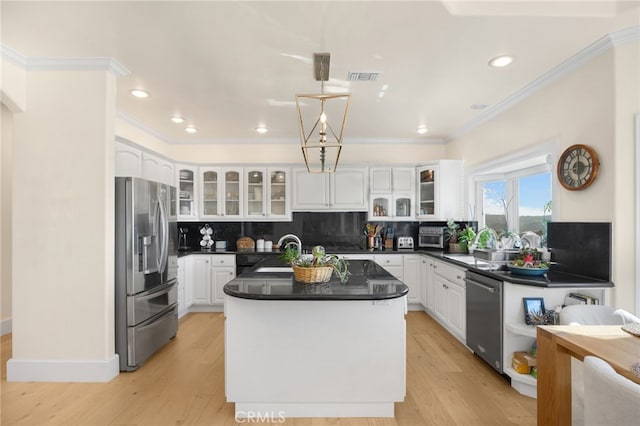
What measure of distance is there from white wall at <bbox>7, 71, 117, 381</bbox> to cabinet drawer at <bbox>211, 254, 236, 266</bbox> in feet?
6.48

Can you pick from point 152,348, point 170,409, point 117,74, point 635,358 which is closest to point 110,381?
point 152,348

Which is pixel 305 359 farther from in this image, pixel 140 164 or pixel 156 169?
pixel 156 169

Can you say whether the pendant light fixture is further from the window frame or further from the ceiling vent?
the window frame

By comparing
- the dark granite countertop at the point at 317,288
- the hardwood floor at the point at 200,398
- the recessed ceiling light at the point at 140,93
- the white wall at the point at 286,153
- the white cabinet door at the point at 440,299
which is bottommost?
the hardwood floor at the point at 200,398

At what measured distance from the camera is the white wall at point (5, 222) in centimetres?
394

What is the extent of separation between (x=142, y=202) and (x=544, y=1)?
3.51 meters

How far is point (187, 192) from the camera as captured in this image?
16.3ft

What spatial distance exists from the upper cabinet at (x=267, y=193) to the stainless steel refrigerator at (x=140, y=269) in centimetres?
172

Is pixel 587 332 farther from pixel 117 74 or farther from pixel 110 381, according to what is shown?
pixel 117 74

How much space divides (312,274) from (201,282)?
2987 mm

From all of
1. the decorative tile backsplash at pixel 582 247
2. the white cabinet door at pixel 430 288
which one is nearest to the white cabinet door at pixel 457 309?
the white cabinet door at pixel 430 288

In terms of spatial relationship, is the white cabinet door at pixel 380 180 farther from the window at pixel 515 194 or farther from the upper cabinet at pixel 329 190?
the window at pixel 515 194

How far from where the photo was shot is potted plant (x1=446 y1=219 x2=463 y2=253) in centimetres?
455

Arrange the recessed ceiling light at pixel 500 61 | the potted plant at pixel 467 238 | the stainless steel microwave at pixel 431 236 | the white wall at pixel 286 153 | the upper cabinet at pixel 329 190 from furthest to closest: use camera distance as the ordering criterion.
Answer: the white wall at pixel 286 153
the upper cabinet at pixel 329 190
the stainless steel microwave at pixel 431 236
the potted plant at pixel 467 238
the recessed ceiling light at pixel 500 61
